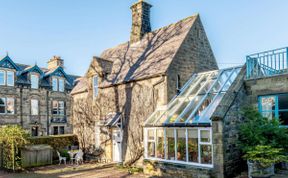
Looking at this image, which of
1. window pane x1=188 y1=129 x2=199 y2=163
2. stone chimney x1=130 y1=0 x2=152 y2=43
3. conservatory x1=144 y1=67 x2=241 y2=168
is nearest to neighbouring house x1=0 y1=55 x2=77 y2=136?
stone chimney x1=130 y1=0 x2=152 y2=43

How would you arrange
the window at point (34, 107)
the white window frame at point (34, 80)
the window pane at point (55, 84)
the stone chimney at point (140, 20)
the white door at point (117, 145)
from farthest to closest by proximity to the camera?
the window pane at point (55, 84) < the white window frame at point (34, 80) < the window at point (34, 107) < the stone chimney at point (140, 20) < the white door at point (117, 145)

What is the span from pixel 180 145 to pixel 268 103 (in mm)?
4708

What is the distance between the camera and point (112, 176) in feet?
40.3

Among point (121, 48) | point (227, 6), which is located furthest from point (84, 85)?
point (227, 6)

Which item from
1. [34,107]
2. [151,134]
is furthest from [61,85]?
[151,134]

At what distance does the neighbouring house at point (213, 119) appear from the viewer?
10.1 m

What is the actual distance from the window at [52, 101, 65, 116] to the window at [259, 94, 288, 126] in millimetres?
24819

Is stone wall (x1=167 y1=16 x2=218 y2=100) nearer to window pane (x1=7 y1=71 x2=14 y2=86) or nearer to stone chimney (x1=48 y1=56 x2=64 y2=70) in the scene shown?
window pane (x1=7 y1=71 x2=14 y2=86)

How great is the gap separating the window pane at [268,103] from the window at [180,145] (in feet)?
11.8

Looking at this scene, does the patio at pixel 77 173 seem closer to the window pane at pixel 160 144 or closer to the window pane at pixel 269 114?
the window pane at pixel 160 144

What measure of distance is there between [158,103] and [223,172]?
5.31 metres

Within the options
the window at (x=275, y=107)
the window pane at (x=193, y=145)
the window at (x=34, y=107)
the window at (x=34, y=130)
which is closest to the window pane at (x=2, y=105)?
the window at (x=34, y=107)

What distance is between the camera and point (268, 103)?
11703 millimetres

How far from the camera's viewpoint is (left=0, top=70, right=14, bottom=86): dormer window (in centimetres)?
2566
